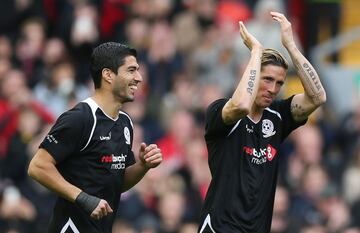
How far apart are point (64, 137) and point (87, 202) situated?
0.55 metres

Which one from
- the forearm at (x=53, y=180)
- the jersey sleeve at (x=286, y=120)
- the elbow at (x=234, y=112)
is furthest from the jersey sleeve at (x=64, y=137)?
the jersey sleeve at (x=286, y=120)

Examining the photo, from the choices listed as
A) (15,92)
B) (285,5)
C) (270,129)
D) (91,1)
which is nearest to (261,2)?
(285,5)

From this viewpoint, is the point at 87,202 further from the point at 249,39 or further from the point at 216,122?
the point at 249,39

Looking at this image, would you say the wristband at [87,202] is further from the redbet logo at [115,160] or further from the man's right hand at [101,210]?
the redbet logo at [115,160]

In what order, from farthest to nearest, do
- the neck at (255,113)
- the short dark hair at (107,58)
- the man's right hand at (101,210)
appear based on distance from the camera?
the neck at (255,113) < the short dark hair at (107,58) < the man's right hand at (101,210)

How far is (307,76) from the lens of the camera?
35.6 feet

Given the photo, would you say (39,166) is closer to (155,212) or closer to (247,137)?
(247,137)

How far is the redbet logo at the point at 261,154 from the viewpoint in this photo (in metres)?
10.6

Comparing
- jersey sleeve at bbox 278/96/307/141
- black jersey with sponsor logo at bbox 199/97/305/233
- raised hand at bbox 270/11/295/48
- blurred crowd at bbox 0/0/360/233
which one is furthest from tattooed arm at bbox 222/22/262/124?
blurred crowd at bbox 0/0/360/233

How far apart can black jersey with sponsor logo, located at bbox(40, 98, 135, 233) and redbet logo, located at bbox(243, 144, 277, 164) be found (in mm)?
1033

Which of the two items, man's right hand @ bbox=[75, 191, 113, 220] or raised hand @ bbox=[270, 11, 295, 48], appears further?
raised hand @ bbox=[270, 11, 295, 48]

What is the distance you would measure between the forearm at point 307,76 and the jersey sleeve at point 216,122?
0.70m

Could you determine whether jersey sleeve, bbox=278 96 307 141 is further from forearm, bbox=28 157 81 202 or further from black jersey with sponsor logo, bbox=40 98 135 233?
forearm, bbox=28 157 81 202

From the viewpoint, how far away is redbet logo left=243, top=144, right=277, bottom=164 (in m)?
10.6
